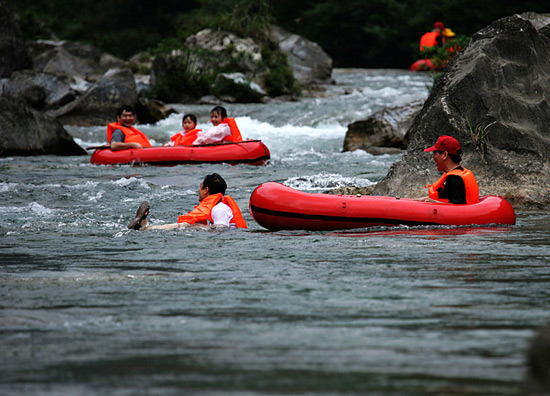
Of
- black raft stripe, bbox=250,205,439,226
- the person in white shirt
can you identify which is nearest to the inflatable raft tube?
the person in white shirt

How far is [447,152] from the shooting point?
7.37 metres

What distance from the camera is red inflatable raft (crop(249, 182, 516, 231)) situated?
7.25m

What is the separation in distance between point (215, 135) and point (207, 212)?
20.0 ft

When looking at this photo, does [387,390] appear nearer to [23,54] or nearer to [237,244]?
[237,244]

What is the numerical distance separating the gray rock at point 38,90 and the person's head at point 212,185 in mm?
13522

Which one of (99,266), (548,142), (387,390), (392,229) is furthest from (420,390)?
(548,142)

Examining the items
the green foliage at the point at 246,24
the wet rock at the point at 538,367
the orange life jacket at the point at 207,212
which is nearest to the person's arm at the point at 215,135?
the orange life jacket at the point at 207,212

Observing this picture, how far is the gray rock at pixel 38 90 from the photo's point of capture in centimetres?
2009

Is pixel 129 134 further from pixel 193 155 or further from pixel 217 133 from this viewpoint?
pixel 217 133

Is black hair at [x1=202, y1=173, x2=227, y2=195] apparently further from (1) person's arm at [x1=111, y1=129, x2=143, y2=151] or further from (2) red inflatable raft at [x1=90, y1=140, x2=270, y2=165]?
(1) person's arm at [x1=111, y1=129, x2=143, y2=151]

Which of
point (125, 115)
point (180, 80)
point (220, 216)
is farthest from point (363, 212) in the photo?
point (180, 80)

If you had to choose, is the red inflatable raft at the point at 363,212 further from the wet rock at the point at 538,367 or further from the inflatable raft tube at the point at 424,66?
the inflatable raft tube at the point at 424,66

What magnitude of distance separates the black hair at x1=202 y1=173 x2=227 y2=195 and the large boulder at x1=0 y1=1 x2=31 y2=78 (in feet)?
58.0

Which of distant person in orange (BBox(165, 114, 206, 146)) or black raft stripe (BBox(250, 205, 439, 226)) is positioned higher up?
black raft stripe (BBox(250, 205, 439, 226))
